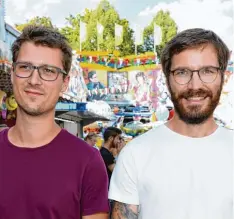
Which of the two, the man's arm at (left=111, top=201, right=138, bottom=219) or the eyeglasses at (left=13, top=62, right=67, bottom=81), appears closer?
the man's arm at (left=111, top=201, right=138, bottom=219)

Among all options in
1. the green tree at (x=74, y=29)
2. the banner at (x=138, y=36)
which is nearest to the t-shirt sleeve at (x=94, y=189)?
the banner at (x=138, y=36)

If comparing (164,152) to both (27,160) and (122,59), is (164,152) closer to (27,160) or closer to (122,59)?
(27,160)

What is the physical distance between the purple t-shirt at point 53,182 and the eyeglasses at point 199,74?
0.51m

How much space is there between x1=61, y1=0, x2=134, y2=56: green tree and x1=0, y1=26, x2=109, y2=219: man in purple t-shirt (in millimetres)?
30497

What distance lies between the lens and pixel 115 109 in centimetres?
2114

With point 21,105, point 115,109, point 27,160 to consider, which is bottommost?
point 115,109

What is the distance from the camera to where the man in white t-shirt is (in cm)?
179

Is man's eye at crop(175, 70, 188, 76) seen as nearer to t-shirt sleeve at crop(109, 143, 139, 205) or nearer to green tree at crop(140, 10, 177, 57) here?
t-shirt sleeve at crop(109, 143, 139, 205)

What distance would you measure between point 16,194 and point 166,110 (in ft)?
59.1

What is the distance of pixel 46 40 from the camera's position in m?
2.03

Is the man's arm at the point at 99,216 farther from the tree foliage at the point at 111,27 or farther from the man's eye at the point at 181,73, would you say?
the tree foliage at the point at 111,27

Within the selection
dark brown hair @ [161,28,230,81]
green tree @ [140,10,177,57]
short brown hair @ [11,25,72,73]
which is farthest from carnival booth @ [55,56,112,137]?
green tree @ [140,10,177,57]

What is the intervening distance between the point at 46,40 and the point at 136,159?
2.40 ft

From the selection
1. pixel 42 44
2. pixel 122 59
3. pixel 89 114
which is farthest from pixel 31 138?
pixel 122 59
